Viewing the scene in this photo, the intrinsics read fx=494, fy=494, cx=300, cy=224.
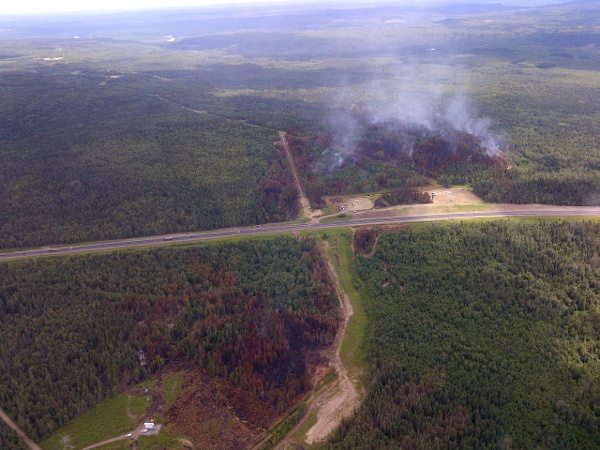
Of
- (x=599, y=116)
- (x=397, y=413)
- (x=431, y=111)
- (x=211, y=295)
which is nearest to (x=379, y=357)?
(x=397, y=413)

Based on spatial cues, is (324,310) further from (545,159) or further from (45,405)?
(545,159)

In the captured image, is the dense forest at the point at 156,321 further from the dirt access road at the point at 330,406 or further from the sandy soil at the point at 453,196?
the sandy soil at the point at 453,196

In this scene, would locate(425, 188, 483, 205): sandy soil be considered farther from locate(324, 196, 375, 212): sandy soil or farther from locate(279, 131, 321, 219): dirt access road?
locate(279, 131, 321, 219): dirt access road

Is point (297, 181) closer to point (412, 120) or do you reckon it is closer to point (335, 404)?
point (412, 120)

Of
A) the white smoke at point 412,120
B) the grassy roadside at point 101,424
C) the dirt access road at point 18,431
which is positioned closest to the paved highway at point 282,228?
the white smoke at point 412,120

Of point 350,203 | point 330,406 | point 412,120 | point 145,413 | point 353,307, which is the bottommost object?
point 145,413

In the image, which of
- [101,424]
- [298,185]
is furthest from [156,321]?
[298,185]
